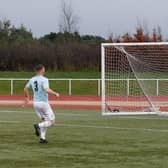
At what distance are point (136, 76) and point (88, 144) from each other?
41.6 ft

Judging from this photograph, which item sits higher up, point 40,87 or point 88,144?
point 40,87

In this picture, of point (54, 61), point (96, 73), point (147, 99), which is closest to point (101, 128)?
point (147, 99)

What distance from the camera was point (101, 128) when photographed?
2139 centimetres

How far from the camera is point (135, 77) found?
1165 inches

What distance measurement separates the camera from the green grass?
1368 centimetres

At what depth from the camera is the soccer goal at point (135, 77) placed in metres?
28.7

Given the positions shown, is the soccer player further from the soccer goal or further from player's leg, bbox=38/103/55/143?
the soccer goal

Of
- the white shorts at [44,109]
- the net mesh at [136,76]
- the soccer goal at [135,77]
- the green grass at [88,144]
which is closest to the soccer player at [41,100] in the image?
the white shorts at [44,109]

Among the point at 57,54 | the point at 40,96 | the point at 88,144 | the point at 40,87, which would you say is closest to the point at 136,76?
the point at 40,96

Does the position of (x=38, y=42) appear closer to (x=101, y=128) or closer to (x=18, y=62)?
(x=18, y=62)

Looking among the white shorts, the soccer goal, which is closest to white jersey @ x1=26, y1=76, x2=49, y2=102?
the white shorts

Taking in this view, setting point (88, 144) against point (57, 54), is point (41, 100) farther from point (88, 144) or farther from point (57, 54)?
point (57, 54)

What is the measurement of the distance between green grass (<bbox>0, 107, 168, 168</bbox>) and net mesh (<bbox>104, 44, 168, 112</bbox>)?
4251 millimetres

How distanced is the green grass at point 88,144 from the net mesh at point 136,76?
13.9 ft
